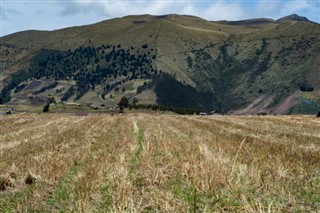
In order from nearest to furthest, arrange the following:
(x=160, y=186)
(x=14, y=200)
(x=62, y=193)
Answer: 1. (x=14, y=200)
2. (x=62, y=193)
3. (x=160, y=186)

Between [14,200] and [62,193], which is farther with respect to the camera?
[62,193]

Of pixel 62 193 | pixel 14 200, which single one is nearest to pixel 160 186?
pixel 62 193

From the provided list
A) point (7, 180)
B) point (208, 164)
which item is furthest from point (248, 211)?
point (7, 180)

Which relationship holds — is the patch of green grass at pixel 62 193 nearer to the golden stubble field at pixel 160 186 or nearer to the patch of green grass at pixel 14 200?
the golden stubble field at pixel 160 186

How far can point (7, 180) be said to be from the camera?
11.8m

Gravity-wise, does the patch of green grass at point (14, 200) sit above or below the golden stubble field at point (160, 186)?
below

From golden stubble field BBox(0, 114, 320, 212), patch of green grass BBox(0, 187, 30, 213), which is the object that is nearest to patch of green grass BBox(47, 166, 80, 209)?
golden stubble field BBox(0, 114, 320, 212)

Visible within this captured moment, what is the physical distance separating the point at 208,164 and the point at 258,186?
2.20 meters

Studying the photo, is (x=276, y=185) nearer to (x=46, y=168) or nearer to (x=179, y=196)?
(x=179, y=196)

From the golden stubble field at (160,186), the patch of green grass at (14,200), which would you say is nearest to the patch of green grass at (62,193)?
the golden stubble field at (160,186)

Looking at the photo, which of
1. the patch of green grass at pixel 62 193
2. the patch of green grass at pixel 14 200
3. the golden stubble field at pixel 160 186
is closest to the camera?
the golden stubble field at pixel 160 186

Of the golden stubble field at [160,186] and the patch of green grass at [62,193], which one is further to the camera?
the patch of green grass at [62,193]

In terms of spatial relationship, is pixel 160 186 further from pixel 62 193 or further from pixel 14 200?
pixel 14 200

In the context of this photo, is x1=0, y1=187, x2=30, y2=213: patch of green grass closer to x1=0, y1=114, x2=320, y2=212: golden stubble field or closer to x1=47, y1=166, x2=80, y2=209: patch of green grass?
x1=0, y1=114, x2=320, y2=212: golden stubble field
